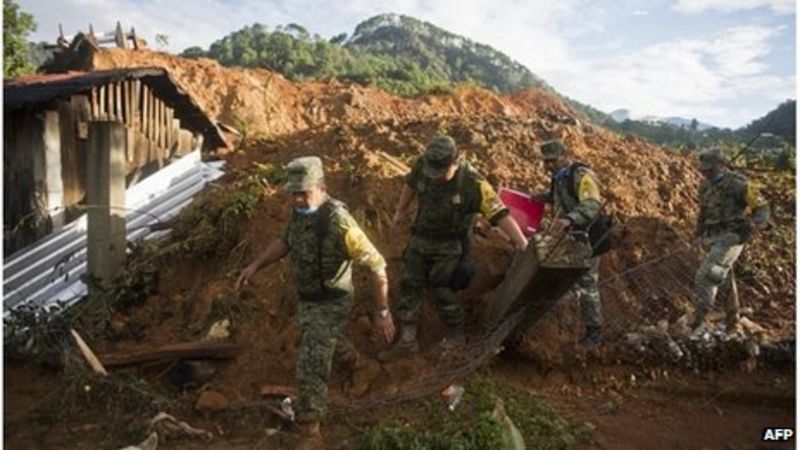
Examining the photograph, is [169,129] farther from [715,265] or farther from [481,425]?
[715,265]

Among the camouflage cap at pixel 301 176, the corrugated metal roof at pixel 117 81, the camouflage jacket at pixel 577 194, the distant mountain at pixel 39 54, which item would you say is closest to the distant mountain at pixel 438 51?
the distant mountain at pixel 39 54

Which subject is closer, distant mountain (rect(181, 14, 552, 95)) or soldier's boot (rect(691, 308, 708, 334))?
soldier's boot (rect(691, 308, 708, 334))

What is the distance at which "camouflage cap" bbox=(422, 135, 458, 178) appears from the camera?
4691mm

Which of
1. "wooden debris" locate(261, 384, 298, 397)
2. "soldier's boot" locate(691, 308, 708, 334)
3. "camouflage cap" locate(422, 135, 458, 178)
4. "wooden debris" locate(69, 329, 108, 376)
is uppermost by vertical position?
"camouflage cap" locate(422, 135, 458, 178)

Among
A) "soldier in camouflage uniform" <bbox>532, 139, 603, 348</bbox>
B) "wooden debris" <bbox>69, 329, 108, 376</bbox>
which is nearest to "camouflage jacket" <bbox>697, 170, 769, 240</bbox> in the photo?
"soldier in camouflage uniform" <bbox>532, 139, 603, 348</bbox>

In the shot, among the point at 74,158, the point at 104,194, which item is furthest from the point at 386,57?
the point at 104,194

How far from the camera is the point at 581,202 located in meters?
4.75

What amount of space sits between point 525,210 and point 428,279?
1.11 meters

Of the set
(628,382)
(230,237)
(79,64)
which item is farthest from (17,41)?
(628,382)

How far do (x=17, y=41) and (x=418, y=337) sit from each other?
52.1ft

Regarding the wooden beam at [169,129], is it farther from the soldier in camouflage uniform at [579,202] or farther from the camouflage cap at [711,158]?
the camouflage cap at [711,158]

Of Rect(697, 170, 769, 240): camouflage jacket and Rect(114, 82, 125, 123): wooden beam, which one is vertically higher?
Rect(114, 82, 125, 123): wooden beam

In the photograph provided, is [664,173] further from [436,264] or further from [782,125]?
[782,125]

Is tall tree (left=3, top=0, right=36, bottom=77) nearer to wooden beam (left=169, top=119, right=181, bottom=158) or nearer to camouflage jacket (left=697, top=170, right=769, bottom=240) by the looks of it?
wooden beam (left=169, top=119, right=181, bottom=158)
